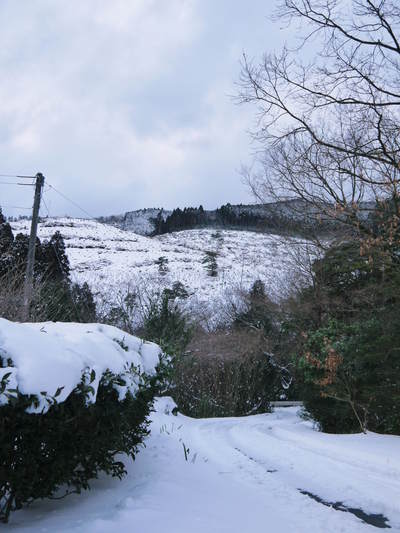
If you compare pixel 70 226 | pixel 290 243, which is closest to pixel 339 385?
pixel 290 243

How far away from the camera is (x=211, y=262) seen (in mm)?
61781

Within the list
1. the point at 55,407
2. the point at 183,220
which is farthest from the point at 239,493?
the point at 183,220

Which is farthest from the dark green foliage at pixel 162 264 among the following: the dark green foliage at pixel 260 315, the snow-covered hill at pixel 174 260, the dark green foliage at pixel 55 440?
the dark green foliage at pixel 55 440

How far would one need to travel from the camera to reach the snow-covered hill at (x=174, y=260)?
Result: 3011cm

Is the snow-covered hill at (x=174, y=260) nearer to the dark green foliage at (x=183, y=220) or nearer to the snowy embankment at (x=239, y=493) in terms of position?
the dark green foliage at (x=183, y=220)

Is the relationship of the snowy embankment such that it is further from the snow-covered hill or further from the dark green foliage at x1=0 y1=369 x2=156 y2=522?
the snow-covered hill

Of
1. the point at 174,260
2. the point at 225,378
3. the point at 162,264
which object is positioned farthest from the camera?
the point at 174,260

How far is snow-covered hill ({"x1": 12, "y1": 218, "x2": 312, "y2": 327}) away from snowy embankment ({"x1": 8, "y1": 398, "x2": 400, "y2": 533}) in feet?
44.7

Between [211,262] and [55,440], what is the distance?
58.9 meters

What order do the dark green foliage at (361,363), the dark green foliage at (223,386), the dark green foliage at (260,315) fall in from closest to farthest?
the dark green foliage at (361,363) → the dark green foliage at (223,386) → the dark green foliage at (260,315)

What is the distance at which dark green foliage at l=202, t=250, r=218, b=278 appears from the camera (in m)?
55.7

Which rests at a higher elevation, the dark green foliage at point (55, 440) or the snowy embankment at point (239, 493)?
the dark green foliage at point (55, 440)

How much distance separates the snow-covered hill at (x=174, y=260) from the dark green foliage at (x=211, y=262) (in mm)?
645

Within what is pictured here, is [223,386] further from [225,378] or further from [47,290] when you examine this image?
[47,290]
